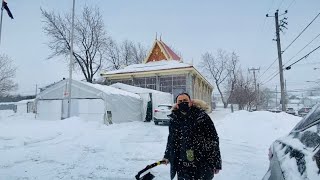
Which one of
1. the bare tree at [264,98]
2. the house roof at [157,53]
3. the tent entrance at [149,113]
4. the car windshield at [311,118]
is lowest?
the tent entrance at [149,113]

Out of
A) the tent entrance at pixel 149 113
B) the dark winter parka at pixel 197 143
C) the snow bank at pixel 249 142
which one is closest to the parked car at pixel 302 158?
the dark winter parka at pixel 197 143

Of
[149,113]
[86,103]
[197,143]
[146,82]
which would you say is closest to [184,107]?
[197,143]

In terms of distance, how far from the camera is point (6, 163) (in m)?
8.05

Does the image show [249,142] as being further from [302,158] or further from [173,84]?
[173,84]

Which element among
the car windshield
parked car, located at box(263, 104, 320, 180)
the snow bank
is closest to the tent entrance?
the snow bank

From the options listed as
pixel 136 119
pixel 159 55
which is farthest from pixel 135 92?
pixel 159 55

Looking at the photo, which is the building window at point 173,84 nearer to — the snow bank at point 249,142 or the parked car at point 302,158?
the snow bank at point 249,142

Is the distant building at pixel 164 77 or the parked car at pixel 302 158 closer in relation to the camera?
the parked car at pixel 302 158

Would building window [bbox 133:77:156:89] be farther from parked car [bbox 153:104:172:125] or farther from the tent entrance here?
parked car [bbox 153:104:172:125]

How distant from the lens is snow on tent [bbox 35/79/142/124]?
21828 mm

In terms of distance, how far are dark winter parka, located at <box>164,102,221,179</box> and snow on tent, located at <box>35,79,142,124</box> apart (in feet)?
58.9

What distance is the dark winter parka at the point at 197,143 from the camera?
396 centimetres

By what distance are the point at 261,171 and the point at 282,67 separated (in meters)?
22.3

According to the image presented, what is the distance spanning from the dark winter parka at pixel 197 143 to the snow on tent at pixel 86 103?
17952mm
